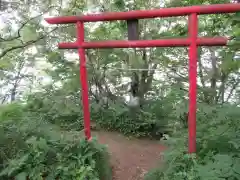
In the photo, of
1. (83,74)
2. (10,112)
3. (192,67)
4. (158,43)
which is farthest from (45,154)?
(192,67)

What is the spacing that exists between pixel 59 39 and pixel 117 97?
253 centimetres

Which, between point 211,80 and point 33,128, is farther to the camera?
point 211,80

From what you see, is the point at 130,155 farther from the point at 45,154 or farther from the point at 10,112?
the point at 10,112

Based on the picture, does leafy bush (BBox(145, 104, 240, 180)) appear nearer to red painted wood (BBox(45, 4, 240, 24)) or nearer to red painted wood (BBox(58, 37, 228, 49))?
red painted wood (BBox(58, 37, 228, 49))

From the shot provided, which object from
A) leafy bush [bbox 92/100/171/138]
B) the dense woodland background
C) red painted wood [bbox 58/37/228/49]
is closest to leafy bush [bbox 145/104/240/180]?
the dense woodland background

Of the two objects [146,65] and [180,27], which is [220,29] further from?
[146,65]

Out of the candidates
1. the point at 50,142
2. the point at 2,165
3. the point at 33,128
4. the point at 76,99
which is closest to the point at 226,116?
the point at 50,142

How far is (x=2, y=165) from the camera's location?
15.2ft

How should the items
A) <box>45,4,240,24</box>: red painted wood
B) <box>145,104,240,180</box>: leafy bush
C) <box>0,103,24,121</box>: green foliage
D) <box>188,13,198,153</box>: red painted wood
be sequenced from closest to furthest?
<box>145,104,240,180</box>: leafy bush, <box>45,4,240,24</box>: red painted wood, <box>188,13,198,153</box>: red painted wood, <box>0,103,24,121</box>: green foliage

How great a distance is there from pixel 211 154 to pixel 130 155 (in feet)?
9.51

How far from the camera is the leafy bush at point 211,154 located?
3.45 m

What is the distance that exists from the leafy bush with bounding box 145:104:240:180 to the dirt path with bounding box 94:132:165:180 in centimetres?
101

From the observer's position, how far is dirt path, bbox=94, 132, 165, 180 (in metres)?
5.83

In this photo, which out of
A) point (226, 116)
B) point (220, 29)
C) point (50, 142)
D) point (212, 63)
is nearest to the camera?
point (226, 116)
